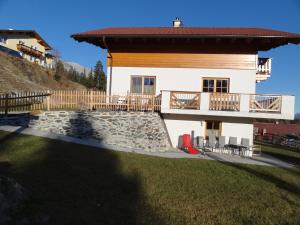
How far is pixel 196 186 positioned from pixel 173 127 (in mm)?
7770

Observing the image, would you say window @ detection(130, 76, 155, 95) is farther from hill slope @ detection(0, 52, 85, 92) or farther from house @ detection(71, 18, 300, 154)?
hill slope @ detection(0, 52, 85, 92)

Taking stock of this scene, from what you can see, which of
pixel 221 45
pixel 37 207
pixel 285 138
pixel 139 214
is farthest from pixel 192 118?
pixel 285 138

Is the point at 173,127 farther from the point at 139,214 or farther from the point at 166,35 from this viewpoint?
the point at 139,214

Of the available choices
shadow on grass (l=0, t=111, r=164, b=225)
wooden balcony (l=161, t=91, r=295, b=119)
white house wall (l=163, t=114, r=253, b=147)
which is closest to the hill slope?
white house wall (l=163, t=114, r=253, b=147)

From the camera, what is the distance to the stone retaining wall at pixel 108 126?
1354cm

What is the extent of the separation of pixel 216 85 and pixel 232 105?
2.08 metres

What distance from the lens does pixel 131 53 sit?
16531 millimetres

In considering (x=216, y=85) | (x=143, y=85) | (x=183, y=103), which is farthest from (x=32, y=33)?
(x=183, y=103)

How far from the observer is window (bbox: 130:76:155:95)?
16312 mm

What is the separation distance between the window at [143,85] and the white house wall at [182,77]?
247 millimetres

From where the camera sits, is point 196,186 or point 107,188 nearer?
point 107,188

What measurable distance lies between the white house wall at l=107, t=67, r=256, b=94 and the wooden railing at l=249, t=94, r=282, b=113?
1492mm

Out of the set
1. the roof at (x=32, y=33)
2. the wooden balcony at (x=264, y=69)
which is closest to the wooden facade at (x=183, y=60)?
the wooden balcony at (x=264, y=69)

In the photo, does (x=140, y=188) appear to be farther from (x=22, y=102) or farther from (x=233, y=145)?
(x=22, y=102)
